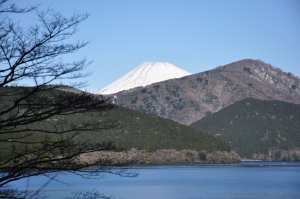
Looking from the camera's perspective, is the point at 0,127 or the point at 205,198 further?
the point at 205,198

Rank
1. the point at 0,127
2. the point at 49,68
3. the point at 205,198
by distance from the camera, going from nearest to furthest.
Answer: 1. the point at 0,127
2. the point at 49,68
3. the point at 205,198

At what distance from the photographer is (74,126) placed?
16828 mm

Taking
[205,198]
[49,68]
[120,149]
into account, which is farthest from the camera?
[205,198]

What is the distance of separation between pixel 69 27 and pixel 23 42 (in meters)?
1.27

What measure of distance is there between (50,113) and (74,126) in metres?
1.28

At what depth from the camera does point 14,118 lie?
15570 mm

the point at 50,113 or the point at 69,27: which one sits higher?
the point at 69,27

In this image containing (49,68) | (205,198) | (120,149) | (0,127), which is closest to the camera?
(0,127)

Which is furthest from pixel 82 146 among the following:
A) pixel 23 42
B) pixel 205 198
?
pixel 205 198

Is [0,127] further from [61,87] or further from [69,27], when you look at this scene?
[69,27]

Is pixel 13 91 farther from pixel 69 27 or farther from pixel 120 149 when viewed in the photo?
pixel 120 149

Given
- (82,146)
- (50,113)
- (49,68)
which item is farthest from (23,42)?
(82,146)

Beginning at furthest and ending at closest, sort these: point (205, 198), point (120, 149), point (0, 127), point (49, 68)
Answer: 1. point (205, 198)
2. point (120, 149)
3. point (49, 68)
4. point (0, 127)

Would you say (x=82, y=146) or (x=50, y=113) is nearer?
(x=50, y=113)
